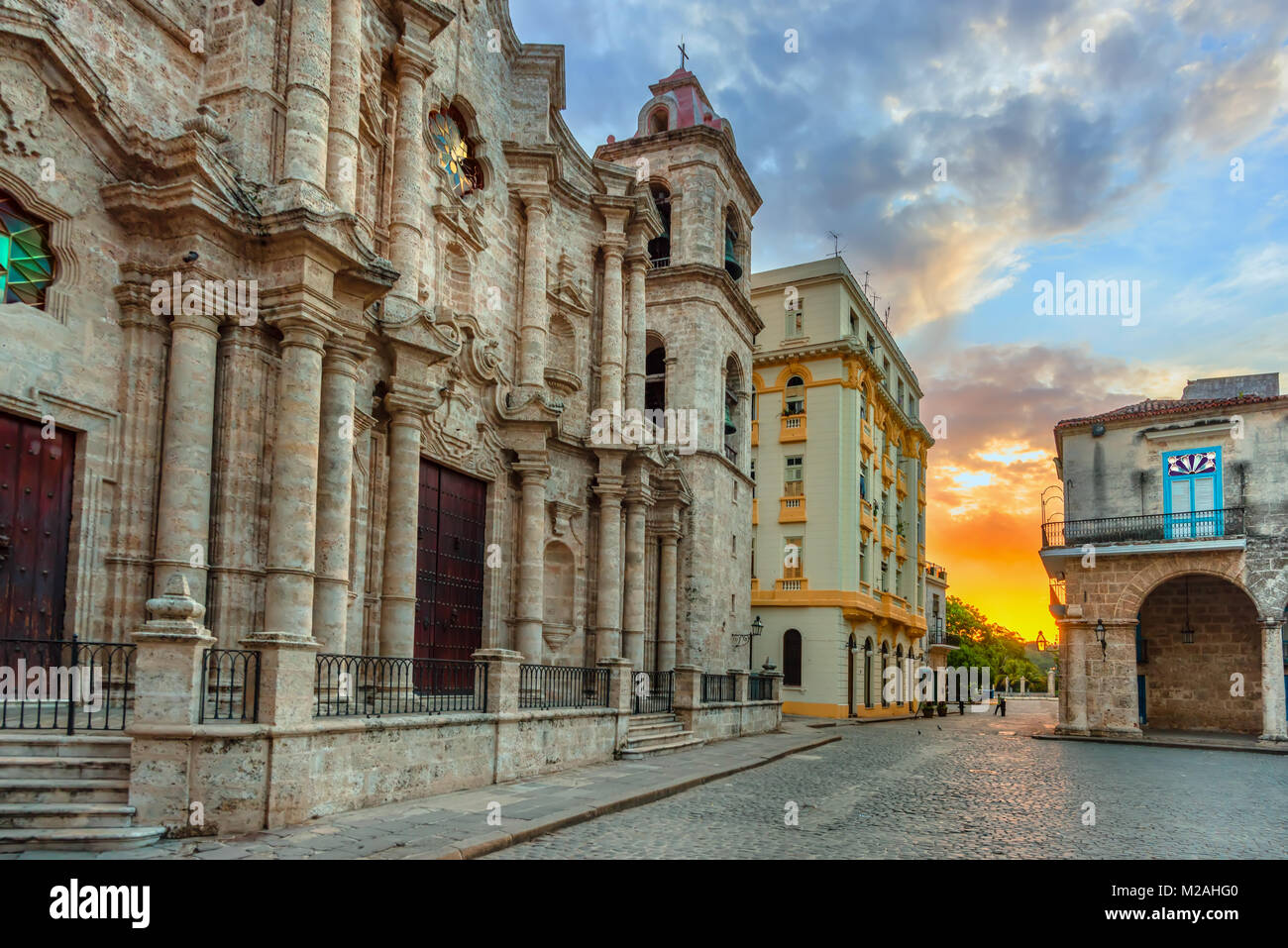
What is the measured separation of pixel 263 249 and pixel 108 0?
338 centimetres

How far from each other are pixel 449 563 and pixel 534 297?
6.26 metres

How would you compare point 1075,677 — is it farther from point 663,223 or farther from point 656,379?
point 663,223

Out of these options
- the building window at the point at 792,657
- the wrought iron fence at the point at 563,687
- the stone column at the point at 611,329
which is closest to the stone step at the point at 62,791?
the wrought iron fence at the point at 563,687

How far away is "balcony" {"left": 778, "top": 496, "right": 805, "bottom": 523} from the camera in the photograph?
36.2 metres

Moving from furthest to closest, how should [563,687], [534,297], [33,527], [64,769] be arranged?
[534,297]
[563,687]
[33,527]
[64,769]

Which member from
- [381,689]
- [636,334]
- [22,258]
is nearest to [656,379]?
[636,334]

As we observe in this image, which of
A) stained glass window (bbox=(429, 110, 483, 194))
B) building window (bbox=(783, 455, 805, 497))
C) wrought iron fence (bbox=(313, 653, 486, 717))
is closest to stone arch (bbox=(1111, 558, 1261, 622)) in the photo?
building window (bbox=(783, 455, 805, 497))

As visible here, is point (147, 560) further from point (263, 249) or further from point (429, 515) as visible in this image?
point (429, 515)

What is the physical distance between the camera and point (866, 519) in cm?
3803

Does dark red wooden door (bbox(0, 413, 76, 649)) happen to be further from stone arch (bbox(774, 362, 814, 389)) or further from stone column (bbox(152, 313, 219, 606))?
stone arch (bbox(774, 362, 814, 389))

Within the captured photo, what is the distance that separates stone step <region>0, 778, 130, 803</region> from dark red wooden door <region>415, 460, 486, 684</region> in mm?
7885

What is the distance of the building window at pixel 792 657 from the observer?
35.1 metres

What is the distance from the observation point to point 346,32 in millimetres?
13711

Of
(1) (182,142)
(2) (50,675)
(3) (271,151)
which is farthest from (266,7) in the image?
(2) (50,675)
